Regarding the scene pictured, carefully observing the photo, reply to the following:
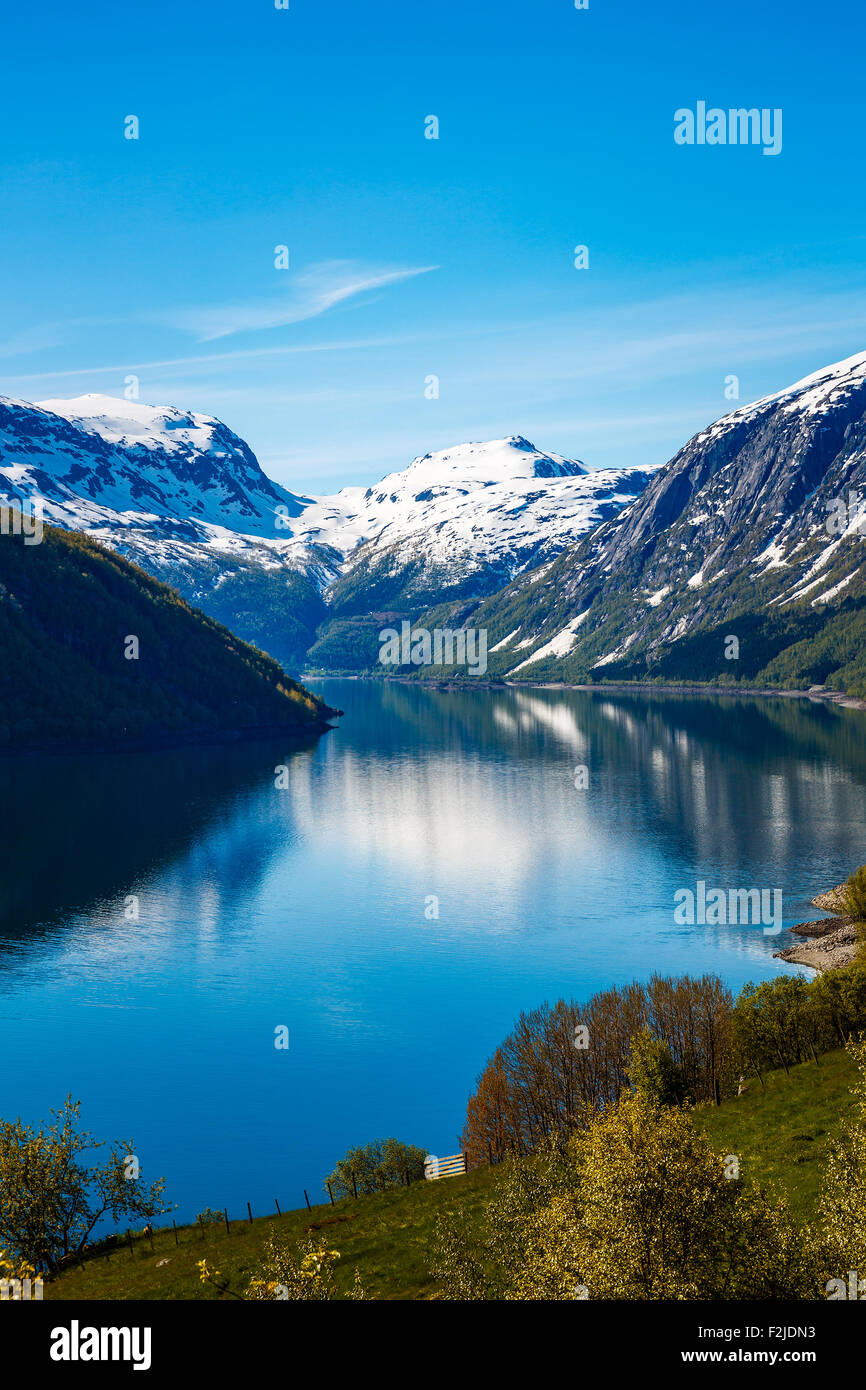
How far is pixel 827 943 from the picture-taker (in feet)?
311

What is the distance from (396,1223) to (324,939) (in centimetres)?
5938

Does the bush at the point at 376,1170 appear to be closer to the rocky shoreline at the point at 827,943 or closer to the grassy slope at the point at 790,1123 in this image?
the grassy slope at the point at 790,1123

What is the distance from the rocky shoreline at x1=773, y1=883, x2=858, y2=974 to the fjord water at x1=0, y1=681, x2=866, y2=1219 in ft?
8.88

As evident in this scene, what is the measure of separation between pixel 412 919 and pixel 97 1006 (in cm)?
3898

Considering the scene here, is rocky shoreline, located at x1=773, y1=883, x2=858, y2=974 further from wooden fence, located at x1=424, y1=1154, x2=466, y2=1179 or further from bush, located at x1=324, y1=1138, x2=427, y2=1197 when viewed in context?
bush, located at x1=324, y1=1138, x2=427, y2=1197

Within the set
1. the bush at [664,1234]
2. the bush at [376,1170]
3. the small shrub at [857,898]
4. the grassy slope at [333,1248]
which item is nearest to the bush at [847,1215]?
the bush at [664,1234]

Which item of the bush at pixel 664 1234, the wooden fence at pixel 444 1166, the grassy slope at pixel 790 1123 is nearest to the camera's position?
the bush at pixel 664 1234

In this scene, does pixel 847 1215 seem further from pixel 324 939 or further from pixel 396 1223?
pixel 324 939

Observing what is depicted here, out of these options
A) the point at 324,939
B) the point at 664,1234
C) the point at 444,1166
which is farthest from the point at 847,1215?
the point at 324,939

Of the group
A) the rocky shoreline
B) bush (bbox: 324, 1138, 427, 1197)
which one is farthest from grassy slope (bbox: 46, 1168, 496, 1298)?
the rocky shoreline

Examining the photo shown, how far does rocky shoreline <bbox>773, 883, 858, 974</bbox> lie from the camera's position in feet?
295

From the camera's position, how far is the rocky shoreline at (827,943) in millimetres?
90062

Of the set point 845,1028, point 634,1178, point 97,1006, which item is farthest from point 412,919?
point 634,1178

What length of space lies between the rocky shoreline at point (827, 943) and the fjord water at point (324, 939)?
2708mm
